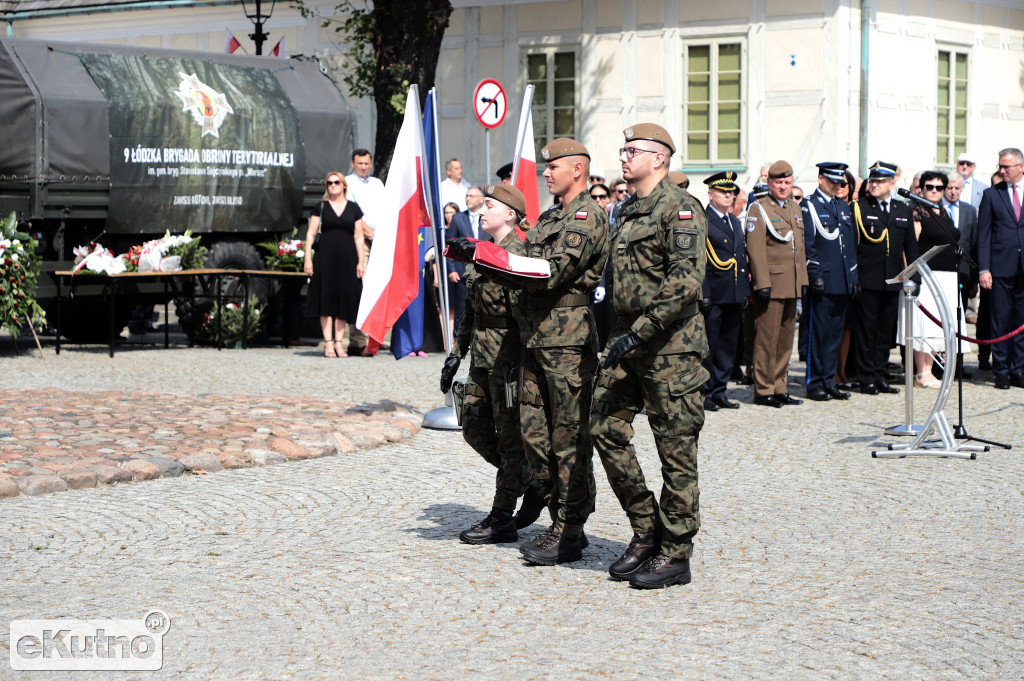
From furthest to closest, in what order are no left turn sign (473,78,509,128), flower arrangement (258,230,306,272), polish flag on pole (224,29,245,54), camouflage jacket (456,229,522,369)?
polish flag on pole (224,29,245,54) → no left turn sign (473,78,509,128) → flower arrangement (258,230,306,272) → camouflage jacket (456,229,522,369)

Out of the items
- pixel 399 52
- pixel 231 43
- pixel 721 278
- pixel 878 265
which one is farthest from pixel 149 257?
pixel 231 43

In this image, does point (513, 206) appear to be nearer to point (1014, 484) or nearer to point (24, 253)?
point (1014, 484)

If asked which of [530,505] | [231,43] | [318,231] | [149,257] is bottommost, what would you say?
[530,505]

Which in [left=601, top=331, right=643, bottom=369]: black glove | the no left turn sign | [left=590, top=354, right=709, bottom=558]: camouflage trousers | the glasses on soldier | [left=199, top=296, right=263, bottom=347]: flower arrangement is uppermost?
the no left turn sign

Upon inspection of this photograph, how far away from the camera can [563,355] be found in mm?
6332

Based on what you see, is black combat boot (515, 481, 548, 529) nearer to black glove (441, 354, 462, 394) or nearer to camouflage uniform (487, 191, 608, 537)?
camouflage uniform (487, 191, 608, 537)

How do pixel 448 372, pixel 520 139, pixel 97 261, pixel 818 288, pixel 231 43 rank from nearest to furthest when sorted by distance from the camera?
pixel 448 372 → pixel 520 139 → pixel 818 288 → pixel 97 261 → pixel 231 43

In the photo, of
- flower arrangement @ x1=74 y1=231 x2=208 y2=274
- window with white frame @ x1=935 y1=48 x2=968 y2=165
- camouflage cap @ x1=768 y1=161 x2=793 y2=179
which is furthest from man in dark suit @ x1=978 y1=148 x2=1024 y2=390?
window with white frame @ x1=935 y1=48 x2=968 y2=165

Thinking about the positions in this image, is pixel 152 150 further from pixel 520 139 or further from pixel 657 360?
pixel 657 360

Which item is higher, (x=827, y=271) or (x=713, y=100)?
(x=713, y=100)

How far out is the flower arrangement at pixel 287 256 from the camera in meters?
17.6

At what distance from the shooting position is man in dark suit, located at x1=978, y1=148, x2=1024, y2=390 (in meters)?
13.4

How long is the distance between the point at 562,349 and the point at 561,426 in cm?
34

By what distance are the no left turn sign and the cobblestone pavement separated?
8.96 m
